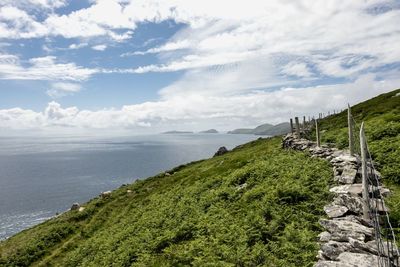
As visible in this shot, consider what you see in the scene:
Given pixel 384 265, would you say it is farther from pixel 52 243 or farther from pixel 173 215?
pixel 52 243

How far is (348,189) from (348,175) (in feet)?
7.28

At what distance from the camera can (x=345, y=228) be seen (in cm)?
1321

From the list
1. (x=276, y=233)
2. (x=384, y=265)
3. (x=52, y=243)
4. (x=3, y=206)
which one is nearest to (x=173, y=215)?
(x=276, y=233)

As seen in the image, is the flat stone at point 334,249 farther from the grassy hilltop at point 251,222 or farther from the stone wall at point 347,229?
the grassy hilltop at point 251,222

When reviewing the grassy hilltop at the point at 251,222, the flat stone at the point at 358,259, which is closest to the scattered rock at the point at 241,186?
the grassy hilltop at the point at 251,222

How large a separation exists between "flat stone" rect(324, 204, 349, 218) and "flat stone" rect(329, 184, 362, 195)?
4.22 feet

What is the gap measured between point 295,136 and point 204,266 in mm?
35372

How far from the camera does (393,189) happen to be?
17.8 m

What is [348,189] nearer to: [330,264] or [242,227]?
[242,227]

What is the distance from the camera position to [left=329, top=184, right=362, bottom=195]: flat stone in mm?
16859

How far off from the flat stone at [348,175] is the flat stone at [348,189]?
0.71 meters

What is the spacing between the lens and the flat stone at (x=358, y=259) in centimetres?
1037

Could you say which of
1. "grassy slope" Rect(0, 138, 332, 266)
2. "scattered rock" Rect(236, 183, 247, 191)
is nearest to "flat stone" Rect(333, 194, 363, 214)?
"grassy slope" Rect(0, 138, 332, 266)

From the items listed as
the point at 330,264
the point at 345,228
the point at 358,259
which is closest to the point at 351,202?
the point at 345,228
